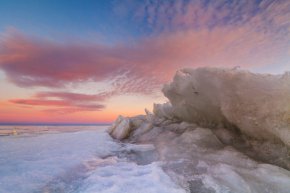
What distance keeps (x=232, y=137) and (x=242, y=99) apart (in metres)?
2.06

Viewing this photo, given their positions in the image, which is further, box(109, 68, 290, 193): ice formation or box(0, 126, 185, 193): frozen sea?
box(109, 68, 290, 193): ice formation

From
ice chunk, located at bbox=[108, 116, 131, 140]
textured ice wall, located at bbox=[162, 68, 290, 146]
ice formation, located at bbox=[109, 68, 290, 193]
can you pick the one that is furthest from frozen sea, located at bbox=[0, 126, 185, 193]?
ice chunk, located at bbox=[108, 116, 131, 140]

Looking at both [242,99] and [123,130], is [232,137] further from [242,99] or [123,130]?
[123,130]

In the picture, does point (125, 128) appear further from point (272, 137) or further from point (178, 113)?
point (272, 137)

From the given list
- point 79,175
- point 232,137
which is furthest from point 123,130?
point 79,175

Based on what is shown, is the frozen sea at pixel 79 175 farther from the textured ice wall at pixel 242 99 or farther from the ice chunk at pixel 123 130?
the ice chunk at pixel 123 130

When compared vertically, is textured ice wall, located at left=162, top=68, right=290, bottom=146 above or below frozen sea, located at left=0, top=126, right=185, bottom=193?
above

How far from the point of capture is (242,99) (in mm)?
6602

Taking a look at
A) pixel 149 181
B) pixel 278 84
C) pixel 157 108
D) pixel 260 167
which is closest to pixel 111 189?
pixel 149 181

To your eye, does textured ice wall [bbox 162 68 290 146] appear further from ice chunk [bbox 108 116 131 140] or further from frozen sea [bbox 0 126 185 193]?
ice chunk [bbox 108 116 131 140]

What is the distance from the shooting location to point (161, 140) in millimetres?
9117

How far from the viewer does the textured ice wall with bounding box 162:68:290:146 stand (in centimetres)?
568

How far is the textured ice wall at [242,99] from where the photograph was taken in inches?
223

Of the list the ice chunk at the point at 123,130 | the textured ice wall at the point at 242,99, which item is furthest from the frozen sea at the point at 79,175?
the ice chunk at the point at 123,130
